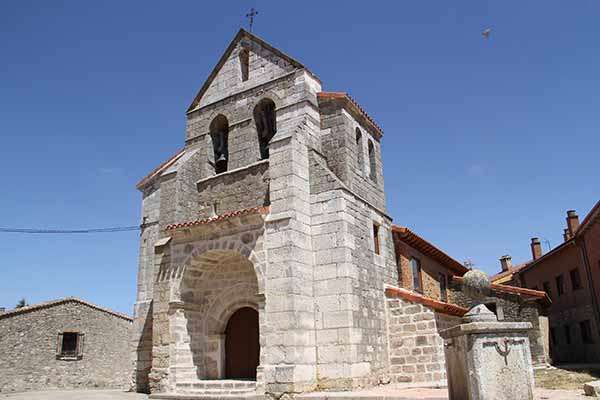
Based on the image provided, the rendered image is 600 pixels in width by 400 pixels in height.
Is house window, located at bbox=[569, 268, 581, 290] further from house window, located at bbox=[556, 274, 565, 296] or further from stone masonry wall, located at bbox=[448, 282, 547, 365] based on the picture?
stone masonry wall, located at bbox=[448, 282, 547, 365]

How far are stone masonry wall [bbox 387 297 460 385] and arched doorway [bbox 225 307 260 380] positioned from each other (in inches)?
132

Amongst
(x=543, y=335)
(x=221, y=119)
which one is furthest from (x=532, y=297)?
(x=221, y=119)

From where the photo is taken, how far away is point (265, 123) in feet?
45.5

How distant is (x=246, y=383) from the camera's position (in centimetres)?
1053

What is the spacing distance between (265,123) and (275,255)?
4.63m

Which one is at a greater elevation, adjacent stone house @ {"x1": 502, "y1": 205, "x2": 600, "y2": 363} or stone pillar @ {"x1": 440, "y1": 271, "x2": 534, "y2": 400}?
adjacent stone house @ {"x1": 502, "y1": 205, "x2": 600, "y2": 363}

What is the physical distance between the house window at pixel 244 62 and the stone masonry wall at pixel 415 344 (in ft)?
25.5

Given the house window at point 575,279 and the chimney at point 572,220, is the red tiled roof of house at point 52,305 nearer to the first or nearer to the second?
the house window at point 575,279

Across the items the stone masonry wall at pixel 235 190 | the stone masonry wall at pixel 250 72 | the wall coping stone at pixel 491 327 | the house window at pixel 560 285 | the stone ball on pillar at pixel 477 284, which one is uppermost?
the stone masonry wall at pixel 250 72

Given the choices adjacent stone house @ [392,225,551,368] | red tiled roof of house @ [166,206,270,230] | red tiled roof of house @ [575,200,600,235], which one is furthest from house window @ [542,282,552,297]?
red tiled roof of house @ [166,206,270,230]

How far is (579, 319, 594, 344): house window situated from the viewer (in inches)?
842

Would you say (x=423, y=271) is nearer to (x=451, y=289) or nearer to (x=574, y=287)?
(x=451, y=289)

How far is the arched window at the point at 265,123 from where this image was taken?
13789 millimetres

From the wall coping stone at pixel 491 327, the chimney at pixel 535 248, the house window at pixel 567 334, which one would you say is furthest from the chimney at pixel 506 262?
the wall coping stone at pixel 491 327
